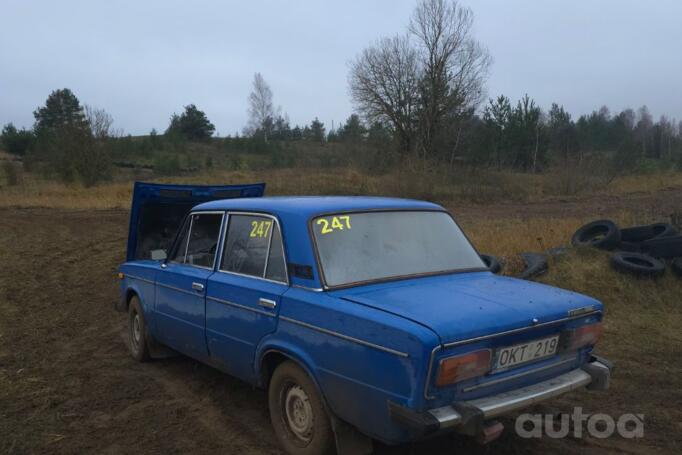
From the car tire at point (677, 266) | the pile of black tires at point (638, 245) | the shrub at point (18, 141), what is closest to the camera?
the car tire at point (677, 266)

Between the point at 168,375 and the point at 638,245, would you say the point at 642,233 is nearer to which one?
the point at 638,245

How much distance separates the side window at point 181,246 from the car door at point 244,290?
0.83 metres

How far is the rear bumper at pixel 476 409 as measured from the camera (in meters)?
2.87

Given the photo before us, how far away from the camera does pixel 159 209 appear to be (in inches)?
289

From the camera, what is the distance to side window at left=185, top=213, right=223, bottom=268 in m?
4.93

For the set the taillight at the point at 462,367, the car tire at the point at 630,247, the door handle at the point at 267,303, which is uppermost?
the car tire at the point at 630,247

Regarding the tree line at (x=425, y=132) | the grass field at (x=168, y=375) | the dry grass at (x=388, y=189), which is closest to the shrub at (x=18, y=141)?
the tree line at (x=425, y=132)

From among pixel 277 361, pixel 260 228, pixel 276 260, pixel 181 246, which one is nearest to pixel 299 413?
pixel 277 361

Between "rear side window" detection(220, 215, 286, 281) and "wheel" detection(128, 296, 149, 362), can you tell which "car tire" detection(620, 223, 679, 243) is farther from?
"wheel" detection(128, 296, 149, 362)

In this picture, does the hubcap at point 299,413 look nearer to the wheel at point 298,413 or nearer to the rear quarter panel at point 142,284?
the wheel at point 298,413

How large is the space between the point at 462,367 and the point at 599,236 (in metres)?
8.08

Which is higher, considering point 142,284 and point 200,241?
point 200,241

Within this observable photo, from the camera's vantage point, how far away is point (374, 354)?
3055 millimetres

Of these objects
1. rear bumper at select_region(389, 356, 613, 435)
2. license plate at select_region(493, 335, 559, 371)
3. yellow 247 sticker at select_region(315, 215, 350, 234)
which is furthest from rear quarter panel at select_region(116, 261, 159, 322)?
license plate at select_region(493, 335, 559, 371)
